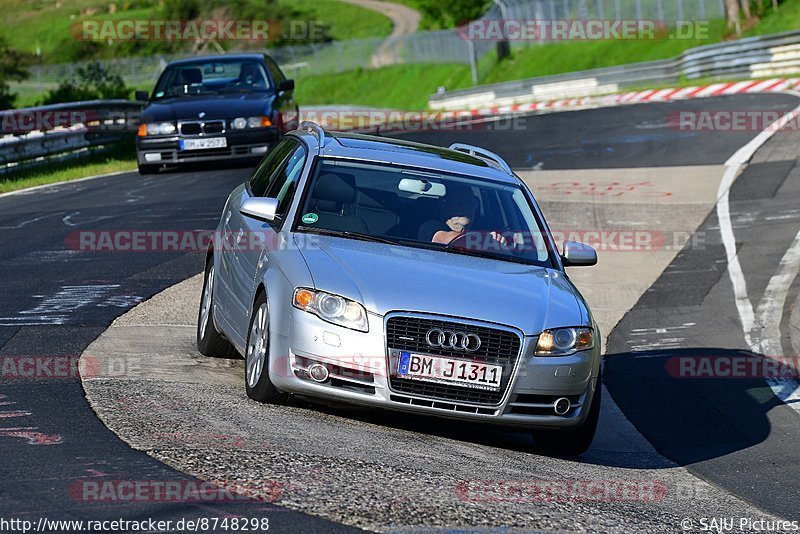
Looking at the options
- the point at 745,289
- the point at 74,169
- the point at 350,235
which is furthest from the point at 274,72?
the point at 350,235

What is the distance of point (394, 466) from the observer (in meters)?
6.32

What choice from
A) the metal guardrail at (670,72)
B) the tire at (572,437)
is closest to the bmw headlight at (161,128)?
the tire at (572,437)

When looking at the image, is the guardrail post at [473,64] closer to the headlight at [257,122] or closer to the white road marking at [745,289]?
the white road marking at [745,289]

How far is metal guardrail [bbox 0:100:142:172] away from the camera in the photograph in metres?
21.7

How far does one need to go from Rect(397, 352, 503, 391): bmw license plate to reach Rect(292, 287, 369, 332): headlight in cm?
29

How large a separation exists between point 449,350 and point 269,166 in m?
2.88

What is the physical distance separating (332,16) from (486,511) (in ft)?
352

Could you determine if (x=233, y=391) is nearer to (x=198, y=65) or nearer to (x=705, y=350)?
(x=705, y=350)

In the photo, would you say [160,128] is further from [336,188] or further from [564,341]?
[564,341]

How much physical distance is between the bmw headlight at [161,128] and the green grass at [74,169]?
181 centimetres

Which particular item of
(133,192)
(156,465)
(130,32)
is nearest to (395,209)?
(156,465)

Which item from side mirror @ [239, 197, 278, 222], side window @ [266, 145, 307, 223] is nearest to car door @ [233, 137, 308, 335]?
side window @ [266, 145, 307, 223]

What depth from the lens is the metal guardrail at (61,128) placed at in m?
21.7

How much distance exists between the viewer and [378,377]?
7082 mm
